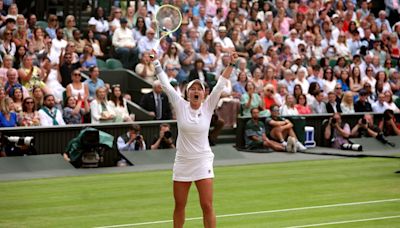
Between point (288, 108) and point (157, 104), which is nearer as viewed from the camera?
point (157, 104)

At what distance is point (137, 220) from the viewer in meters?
14.0

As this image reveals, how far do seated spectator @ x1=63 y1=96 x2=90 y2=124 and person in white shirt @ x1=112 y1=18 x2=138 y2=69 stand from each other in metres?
4.32

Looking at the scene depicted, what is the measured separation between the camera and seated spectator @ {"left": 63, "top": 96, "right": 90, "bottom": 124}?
69.9ft

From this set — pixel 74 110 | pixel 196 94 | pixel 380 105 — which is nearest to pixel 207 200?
pixel 196 94

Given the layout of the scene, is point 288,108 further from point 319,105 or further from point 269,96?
point 319,105

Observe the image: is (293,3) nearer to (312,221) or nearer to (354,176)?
(354,176)

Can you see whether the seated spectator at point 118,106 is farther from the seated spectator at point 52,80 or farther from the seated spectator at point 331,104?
the seated spectator at point 331,104

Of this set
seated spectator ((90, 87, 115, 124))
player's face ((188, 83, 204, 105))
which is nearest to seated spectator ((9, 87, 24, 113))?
seated spectator ((90, 87, 115, 124))

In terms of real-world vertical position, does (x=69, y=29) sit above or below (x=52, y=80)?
above

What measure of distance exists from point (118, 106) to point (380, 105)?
8689 mm

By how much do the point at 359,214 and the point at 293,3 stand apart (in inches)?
692

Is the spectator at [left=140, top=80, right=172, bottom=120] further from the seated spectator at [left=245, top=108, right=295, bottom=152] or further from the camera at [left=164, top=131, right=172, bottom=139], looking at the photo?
the seated spectator at [left=245, top=108, right=295, bottom=152]

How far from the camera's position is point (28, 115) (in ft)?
66.8

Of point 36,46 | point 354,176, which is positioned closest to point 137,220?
point 354,176
